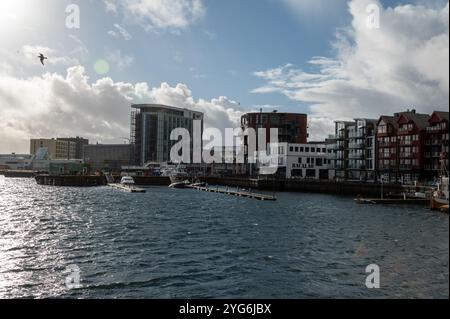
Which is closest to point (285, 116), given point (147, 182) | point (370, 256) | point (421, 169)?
point (147, 182)

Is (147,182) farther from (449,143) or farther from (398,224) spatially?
(449,143)

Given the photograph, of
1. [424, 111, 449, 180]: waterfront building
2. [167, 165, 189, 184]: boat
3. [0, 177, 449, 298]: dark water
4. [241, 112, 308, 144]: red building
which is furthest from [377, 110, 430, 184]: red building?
[167, 165, 189, 184]: boat

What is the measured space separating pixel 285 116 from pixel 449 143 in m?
181

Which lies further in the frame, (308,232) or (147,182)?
(147,182)

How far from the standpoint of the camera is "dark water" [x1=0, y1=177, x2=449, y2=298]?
75.6ft

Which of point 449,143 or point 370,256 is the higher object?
point 449,143

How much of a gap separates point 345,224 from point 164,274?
31838 mm

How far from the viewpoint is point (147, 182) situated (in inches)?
6727

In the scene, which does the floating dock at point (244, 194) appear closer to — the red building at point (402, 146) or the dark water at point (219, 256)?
the dark water at point (219, 256)

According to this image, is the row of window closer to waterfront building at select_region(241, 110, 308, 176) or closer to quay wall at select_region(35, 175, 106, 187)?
waterfront building at select_region(241, 110, 308, 176)

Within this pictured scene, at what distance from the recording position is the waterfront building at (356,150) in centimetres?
12962
